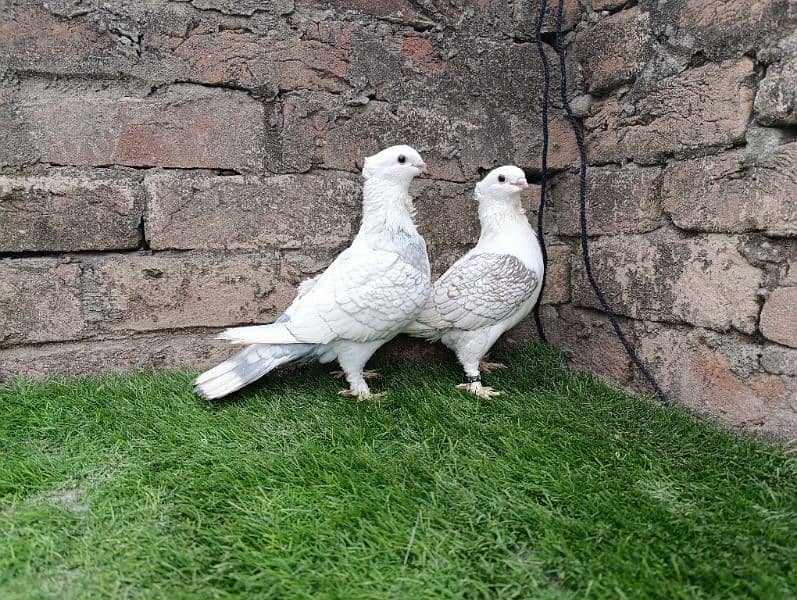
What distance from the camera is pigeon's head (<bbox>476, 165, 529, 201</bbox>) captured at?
98.8 inches

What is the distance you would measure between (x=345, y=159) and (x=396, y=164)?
43 centimetres

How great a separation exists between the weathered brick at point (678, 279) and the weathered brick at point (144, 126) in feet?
5.60

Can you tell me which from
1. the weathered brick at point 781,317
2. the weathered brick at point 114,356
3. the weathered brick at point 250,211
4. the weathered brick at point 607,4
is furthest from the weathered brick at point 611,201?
the weathered brick at point 114,356

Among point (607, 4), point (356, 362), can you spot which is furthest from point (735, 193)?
point (356, 362)

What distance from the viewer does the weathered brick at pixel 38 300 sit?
94.3 inches

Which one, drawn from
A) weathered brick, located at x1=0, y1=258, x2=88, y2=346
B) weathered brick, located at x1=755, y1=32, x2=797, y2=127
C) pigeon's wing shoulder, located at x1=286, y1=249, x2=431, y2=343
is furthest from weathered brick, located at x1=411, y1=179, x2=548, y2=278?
weathered brick, located at x1=0, y1=258, x2=88, y2=346

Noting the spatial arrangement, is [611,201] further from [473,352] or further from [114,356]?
[114,356]

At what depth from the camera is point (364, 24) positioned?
2674 millimetres

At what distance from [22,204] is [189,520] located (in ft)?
5.10

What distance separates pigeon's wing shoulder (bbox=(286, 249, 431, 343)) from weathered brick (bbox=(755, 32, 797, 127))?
1.36m

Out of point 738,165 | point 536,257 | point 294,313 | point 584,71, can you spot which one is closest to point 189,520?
point 294,313

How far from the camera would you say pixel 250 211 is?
8.58ft

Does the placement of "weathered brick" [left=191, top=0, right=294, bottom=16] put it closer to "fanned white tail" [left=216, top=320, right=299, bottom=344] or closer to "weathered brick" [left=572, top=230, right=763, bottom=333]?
"fanned white tail" [left=216, top=320, right=299, bottom=344]

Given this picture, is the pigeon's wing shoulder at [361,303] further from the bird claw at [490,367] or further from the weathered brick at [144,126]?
the weathered brick at [144,126]
